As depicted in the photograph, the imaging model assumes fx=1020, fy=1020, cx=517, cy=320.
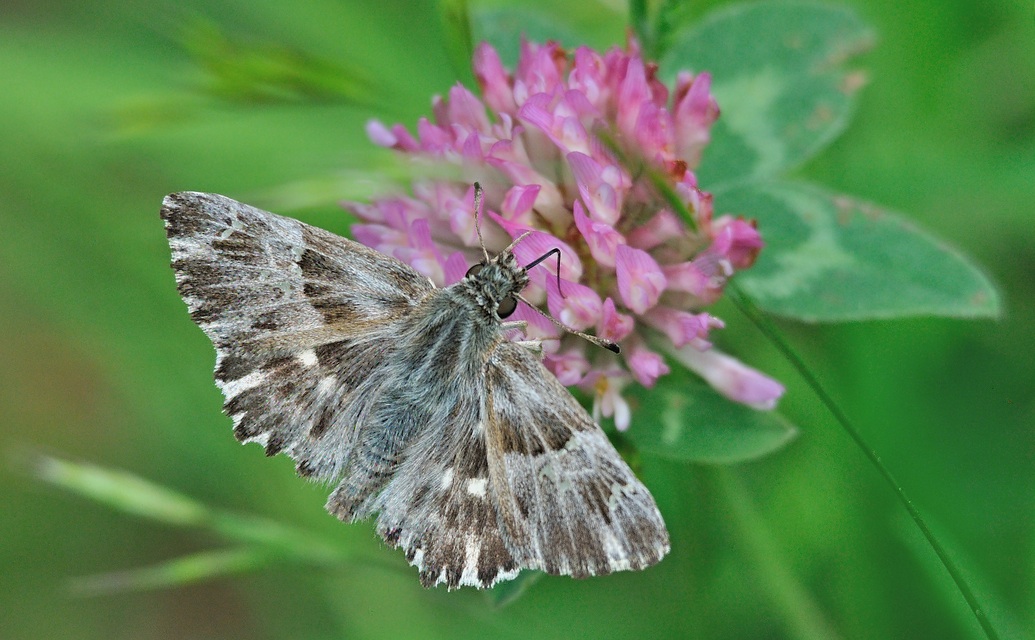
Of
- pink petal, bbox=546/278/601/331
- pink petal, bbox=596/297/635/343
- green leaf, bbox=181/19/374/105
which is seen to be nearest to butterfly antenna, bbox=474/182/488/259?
pink petal, bbox=546/278/601/331

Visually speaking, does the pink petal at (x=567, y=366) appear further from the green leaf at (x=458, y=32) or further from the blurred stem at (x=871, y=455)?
the green leaf at (x=458, y=32)

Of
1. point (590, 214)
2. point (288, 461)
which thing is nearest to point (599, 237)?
point (590, 214)

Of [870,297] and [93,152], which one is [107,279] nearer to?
[93,152]

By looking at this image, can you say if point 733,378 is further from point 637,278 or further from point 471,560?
point 471,560

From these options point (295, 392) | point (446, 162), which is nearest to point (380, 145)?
point (446, 162)

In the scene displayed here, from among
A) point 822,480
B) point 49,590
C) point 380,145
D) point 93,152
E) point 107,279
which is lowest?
point 822,480

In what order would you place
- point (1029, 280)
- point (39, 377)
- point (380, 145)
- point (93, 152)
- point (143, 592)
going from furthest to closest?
point (39, 377), point (143, 592), point (93, 152), point (1029, 280), point (380, 145)

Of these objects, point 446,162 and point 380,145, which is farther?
point 380,145
